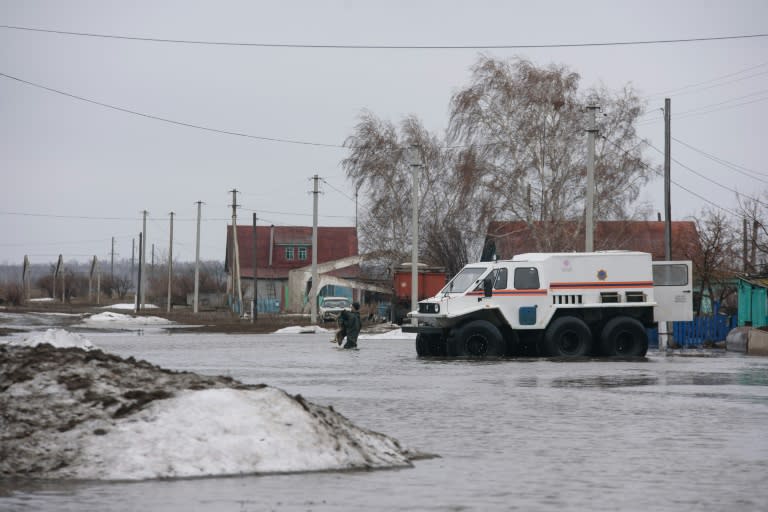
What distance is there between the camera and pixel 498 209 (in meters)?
57.7

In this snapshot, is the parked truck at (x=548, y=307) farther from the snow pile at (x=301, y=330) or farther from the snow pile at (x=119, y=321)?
the snow pile at (x=119, y=321)

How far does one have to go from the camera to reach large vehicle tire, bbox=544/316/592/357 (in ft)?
103

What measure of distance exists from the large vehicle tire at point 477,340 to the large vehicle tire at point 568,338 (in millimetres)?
1208

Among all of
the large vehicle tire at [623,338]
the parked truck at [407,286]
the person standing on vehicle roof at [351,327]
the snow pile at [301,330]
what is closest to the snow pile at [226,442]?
the large vehicle tire at [623,338]

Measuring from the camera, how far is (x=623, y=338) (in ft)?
A: 106

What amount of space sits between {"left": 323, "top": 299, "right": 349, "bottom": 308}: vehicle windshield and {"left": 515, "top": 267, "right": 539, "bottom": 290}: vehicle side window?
38.2 meters

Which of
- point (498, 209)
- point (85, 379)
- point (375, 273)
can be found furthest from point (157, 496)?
point (375, 273)

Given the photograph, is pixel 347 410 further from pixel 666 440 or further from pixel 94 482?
pixel 94 482

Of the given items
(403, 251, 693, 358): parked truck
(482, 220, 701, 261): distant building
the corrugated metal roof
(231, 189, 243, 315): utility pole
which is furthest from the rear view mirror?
the corrugated metal roof

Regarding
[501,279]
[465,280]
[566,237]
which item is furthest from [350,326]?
[566,237]

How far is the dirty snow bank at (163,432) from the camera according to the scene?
1009 cm

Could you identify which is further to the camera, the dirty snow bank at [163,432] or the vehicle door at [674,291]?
the vehicle door at [674,291]

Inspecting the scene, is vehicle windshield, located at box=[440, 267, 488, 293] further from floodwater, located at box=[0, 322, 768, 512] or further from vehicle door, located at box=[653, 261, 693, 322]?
vehicle door, located at box=[653, 261, 693, 322]

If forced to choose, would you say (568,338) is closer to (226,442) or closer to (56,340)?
(56,340)
